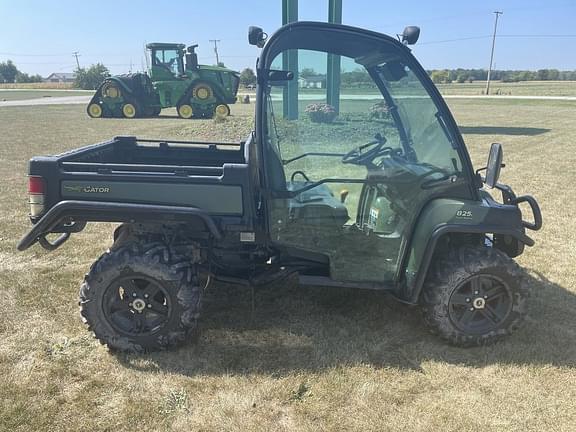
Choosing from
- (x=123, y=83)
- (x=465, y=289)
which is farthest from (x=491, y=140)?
(x=123, y=83)

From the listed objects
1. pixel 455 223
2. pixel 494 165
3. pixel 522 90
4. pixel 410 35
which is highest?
pixel 410 35

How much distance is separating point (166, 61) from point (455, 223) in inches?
Answer: 794

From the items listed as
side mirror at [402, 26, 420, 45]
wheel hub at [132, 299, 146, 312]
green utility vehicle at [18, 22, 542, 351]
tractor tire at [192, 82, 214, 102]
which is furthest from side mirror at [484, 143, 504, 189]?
tractor tire at [192, 82, 214, 102]

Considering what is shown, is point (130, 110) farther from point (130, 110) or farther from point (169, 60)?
point (169, 60)

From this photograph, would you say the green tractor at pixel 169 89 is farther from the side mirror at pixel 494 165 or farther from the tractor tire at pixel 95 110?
the side mirror at pixel 494 165

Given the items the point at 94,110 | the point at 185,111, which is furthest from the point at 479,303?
the point at 94,110

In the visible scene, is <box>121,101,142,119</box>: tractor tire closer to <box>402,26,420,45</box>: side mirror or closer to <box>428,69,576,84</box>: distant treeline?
<box>402,26,420,45</box>: side mirror

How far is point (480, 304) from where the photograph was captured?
312 centimetres

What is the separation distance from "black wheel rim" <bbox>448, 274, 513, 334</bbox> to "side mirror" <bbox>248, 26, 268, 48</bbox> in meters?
1.99

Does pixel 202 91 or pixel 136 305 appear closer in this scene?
pixel 136 305

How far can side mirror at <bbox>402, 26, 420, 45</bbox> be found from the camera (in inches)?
120

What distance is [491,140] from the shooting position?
1326 centimetres

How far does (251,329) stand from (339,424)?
1089 millimetres

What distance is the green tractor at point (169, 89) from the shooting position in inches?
815
